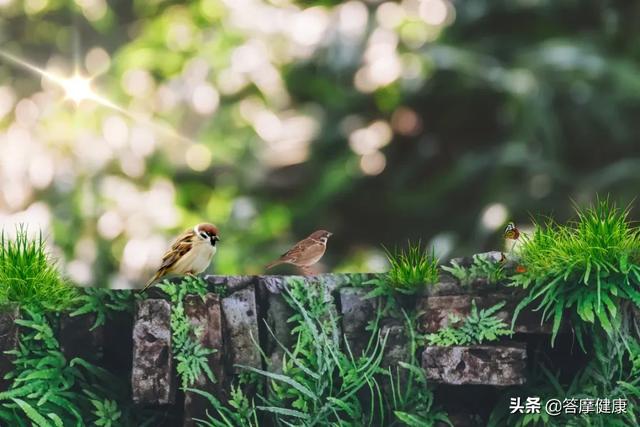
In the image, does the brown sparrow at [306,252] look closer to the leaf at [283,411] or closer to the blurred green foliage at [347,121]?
the leaf at [283,411]

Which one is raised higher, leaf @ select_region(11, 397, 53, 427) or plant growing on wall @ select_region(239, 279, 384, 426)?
plant growing on wall @ select_region(239, 279, 384, 426)

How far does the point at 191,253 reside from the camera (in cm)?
148

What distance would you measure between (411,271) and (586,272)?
25 centimetres

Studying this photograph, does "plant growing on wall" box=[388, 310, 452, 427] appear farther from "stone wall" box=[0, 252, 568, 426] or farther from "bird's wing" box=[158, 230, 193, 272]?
"bird's wing" box=[158, 230, 193, 272]

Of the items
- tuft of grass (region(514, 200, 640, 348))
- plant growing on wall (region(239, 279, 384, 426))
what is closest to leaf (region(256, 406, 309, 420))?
plant growing on wall (region(239, 279, 384, 426))

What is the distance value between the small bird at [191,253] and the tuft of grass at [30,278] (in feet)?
0.44

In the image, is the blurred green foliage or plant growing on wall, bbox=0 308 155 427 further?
the blurred green foliage

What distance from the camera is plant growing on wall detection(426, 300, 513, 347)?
1476mm

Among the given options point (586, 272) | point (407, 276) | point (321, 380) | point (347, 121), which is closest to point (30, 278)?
point (321, 380)

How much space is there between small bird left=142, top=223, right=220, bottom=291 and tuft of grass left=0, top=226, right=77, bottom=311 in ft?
0.44

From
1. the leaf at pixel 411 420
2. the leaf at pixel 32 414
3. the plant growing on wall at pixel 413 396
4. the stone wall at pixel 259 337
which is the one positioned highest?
the stone wall at pixel 259 337

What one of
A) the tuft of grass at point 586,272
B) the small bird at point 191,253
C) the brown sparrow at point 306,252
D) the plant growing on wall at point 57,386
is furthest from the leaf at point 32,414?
the tuft of grass at point 586,272

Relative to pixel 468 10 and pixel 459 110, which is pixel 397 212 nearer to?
pixel 459 110

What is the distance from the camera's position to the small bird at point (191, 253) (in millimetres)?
1477
